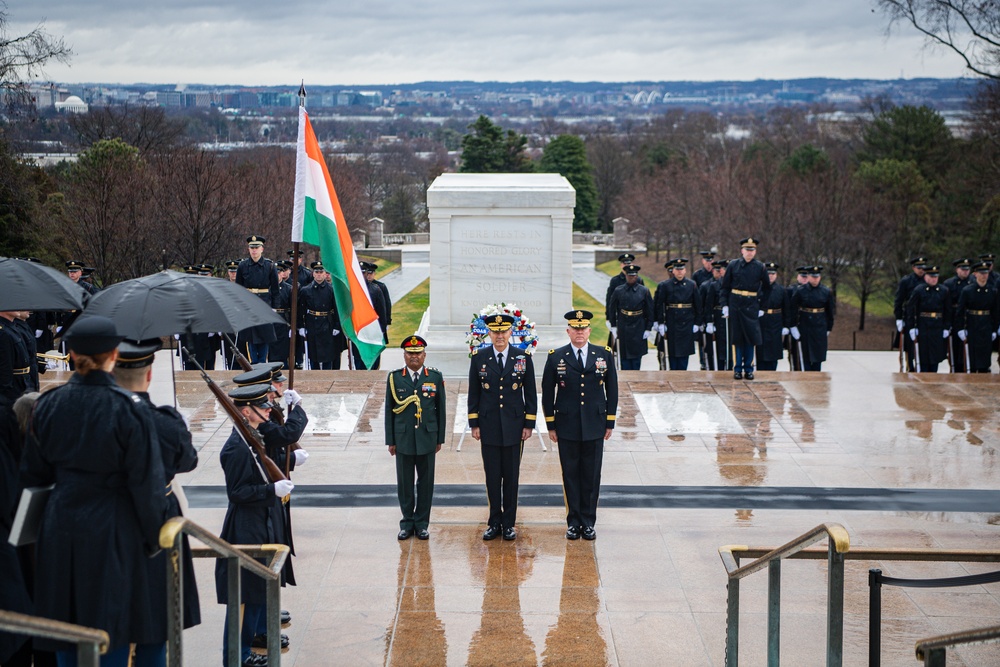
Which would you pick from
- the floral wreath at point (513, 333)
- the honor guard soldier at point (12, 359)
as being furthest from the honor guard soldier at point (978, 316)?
the honor guard soldier at point (12, 359)

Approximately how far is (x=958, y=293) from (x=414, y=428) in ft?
32.2

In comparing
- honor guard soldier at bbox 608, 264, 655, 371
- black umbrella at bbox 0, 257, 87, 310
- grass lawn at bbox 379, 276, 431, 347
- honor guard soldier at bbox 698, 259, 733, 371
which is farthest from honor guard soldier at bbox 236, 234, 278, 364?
grass lawn at bbox 379, 276, 431, 347

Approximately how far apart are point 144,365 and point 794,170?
4831 centimetres

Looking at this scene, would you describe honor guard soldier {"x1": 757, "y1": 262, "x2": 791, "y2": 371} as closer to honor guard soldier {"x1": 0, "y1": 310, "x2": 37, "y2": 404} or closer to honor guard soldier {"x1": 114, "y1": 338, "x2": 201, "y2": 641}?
honor guard soldier {"x1": 0, "y1": 310, "x2": 37, "y2": 404}

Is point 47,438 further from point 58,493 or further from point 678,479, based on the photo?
point 678,479

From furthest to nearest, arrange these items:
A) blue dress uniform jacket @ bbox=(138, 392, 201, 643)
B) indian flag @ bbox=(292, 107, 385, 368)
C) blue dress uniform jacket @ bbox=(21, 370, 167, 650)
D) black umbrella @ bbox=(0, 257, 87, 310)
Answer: indian flag @ bbox=(292, 107, 385, 368), black umbrella @ bbox=(0, 257, 87, 310), blue dress uniform jacket @ bbox=(138, 392, 201, 643), blue dress uniform jacket @ bbox=(21, 370, 167, 650)

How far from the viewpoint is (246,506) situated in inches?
247

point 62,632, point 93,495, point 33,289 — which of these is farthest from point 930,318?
point 62,632

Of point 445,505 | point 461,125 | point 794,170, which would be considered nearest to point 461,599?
point 445,505

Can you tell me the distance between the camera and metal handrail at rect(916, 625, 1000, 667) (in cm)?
360

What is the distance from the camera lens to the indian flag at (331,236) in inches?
317

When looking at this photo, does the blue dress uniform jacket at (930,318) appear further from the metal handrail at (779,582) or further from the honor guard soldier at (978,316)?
the metal handrail at (779,582)

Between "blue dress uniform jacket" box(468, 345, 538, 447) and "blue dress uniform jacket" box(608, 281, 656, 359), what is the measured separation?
6339 mm

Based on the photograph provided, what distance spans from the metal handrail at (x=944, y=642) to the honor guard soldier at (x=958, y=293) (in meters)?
12.3
